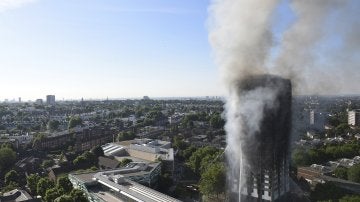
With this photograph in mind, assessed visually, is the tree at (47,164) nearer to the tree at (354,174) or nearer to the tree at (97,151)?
the tree at (97,151)

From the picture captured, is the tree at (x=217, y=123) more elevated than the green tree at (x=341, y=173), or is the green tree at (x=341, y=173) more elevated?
the tree at (x=217, y=123)

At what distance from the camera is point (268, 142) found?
17.8m

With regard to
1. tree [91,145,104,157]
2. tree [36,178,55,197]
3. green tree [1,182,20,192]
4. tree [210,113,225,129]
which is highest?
tree [210,113,225,129]

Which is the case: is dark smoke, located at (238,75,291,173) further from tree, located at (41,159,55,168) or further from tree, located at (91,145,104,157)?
tree, located at (41,159,55,168)

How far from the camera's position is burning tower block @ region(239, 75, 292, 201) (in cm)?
1752

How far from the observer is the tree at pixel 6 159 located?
43750 mm

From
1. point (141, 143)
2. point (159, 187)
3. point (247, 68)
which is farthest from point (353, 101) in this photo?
point (247, 68)

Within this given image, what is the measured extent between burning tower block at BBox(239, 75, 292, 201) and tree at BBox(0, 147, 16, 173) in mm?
33936

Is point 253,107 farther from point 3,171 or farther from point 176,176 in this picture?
point 3,171

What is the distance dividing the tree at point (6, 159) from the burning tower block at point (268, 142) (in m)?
33.9

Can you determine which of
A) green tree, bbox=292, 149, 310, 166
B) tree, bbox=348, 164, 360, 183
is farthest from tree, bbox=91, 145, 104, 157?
tree, bbox=348, 164, 360, 183

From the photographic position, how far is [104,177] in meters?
29.1

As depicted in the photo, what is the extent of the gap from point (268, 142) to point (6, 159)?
35626 mm

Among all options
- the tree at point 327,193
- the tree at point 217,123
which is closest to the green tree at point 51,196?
the tree at point 327,193
